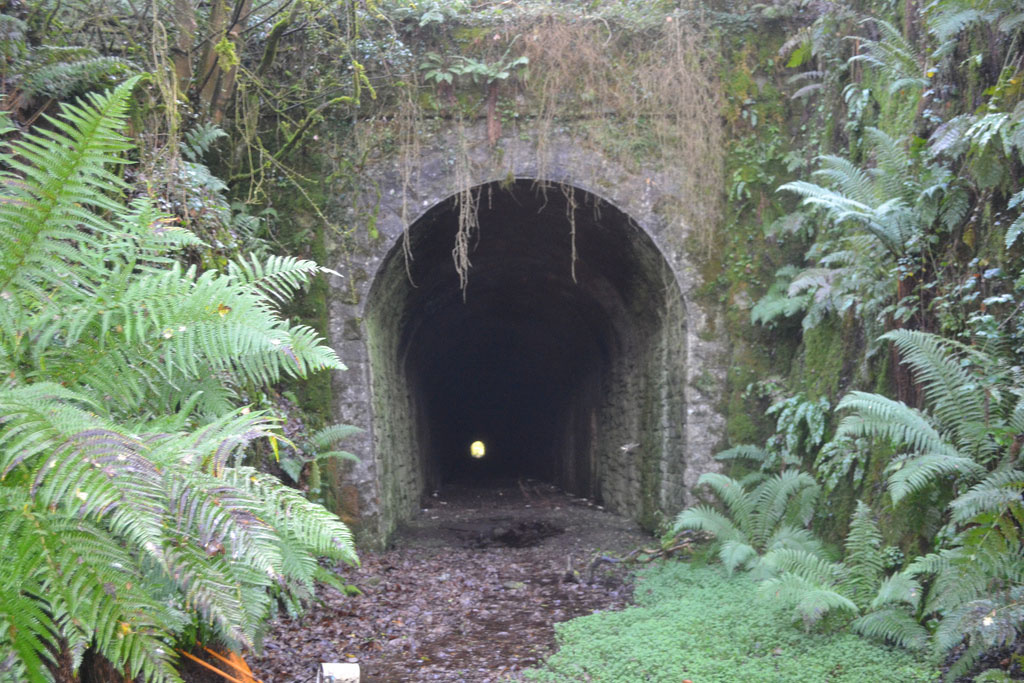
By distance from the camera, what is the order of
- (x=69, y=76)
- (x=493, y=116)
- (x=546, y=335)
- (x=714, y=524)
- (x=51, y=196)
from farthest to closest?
(x=546, y=335) < (x=493, y=116) < (x=714, y=524) < (x=69, y=76) < (x=51, y=196)

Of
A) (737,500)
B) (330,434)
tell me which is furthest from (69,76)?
(737,500)

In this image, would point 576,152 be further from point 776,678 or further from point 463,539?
point 776,678

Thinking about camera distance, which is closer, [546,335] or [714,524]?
[714,524]

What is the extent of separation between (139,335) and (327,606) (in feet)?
11.3

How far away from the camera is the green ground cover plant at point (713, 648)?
3600 millimetres

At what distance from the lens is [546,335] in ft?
44.3

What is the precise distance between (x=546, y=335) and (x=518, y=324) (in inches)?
23.3

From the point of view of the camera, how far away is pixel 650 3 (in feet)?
23.9

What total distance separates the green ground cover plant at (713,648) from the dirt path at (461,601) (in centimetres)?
30

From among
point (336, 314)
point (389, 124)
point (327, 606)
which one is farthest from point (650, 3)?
point (327, 606)

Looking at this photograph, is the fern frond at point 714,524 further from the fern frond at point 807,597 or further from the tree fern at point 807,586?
the fern frond at point 807,597

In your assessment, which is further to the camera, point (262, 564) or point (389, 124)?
point (389, 124)

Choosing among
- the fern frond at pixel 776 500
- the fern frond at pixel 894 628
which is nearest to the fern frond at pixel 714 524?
the fern frond at pixel 776 500

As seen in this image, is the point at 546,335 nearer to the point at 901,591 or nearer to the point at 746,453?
the point at 746,453
